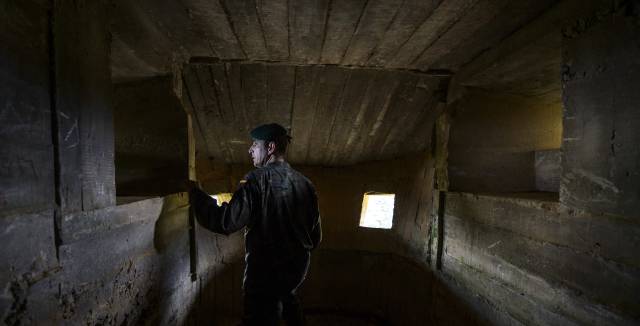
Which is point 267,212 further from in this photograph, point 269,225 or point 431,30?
point 431,30

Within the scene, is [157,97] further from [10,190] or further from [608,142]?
[608,142]

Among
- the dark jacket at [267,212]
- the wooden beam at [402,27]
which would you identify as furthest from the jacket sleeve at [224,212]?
the wooden beam at [402,27]

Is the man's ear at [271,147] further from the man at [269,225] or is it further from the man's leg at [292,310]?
the man's leg at [292,310]

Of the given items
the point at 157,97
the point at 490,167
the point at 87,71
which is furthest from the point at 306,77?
the point at 490,167

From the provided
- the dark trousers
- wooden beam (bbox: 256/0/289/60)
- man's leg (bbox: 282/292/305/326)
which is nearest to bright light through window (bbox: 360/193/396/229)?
man's leg (bbox: 282/292/305/326)

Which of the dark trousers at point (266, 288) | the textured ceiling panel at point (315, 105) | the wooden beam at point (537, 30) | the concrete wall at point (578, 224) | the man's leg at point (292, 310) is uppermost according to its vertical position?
the wooden beam at point (537, 30)

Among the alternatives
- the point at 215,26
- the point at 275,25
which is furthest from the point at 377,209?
the point at 215,26

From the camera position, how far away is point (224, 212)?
2078 mm

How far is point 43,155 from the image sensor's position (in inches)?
49.0

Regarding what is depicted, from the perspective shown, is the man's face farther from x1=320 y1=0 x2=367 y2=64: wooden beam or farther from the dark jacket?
x1=320 y1=0 x2=367 y2=64: wooden beam

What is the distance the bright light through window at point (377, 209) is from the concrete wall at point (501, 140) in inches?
73.2

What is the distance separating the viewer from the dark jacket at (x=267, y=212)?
6.88ft

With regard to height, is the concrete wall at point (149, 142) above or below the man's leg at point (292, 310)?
above

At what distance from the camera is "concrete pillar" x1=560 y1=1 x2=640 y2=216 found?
151 cm
